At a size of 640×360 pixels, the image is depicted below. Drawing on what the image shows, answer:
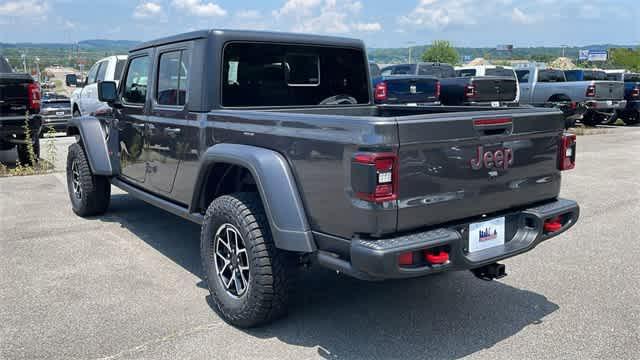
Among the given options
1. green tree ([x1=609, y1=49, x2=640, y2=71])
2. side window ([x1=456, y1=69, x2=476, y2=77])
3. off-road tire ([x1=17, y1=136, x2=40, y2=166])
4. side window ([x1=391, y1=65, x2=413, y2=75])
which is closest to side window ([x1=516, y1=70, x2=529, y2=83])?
side window ([x1=456, y1=69, x2=476, y2=77])

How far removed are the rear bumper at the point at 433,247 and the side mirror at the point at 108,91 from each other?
127 inches

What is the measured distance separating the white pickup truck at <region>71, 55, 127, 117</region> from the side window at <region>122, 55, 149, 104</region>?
6785 mm

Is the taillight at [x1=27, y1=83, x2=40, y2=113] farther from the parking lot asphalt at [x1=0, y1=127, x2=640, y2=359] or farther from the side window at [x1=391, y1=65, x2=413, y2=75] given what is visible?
the side window at [x1=391, y1=65, x2=413, y2=75]

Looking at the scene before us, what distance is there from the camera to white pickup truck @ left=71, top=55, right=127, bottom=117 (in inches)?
490

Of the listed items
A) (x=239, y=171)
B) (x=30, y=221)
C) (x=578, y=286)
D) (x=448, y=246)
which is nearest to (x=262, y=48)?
(x=239, y=171)

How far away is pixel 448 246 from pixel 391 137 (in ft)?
2.19

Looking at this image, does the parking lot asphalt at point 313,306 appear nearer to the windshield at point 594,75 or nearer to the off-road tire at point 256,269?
the off-road tire at point 256,269

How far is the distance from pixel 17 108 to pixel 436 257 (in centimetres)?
796

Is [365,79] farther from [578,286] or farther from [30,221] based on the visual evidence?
[30,221]

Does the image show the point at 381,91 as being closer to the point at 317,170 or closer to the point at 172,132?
the point at 172,132

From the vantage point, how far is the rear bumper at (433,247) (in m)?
2.94

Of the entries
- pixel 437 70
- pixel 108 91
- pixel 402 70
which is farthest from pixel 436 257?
pixel 437 70

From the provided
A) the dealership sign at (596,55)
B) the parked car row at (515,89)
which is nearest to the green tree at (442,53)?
the dealership sign at (596,55)

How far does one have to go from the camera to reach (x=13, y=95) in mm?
8828
